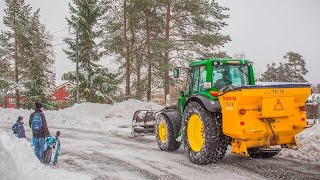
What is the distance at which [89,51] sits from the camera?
31516 millimetres

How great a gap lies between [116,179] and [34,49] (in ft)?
120

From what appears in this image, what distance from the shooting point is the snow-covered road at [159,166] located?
795 centimetres

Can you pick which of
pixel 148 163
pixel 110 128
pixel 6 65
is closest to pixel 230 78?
pixel 148 163

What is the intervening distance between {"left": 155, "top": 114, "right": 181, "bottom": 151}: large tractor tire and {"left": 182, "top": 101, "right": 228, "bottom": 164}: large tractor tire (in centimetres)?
129

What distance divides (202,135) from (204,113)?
0.61 metres

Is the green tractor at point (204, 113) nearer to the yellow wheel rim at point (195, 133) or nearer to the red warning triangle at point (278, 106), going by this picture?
the yellow wheel rim at point (195, 133)

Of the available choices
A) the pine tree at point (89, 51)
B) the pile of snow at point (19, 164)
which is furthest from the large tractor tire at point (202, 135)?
the pine tree at point (89, 51)

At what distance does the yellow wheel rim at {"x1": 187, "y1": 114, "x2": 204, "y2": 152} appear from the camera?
9273 millimetres

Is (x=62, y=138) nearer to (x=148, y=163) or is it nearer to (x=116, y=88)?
(x=148, y=163)

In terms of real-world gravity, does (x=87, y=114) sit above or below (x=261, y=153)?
above

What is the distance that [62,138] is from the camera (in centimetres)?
1505

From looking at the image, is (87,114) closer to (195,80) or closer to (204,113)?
(195,80)

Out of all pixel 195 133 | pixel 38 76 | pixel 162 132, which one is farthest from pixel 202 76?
pixel 38 76

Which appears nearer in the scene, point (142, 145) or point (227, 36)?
point (142, 145)
